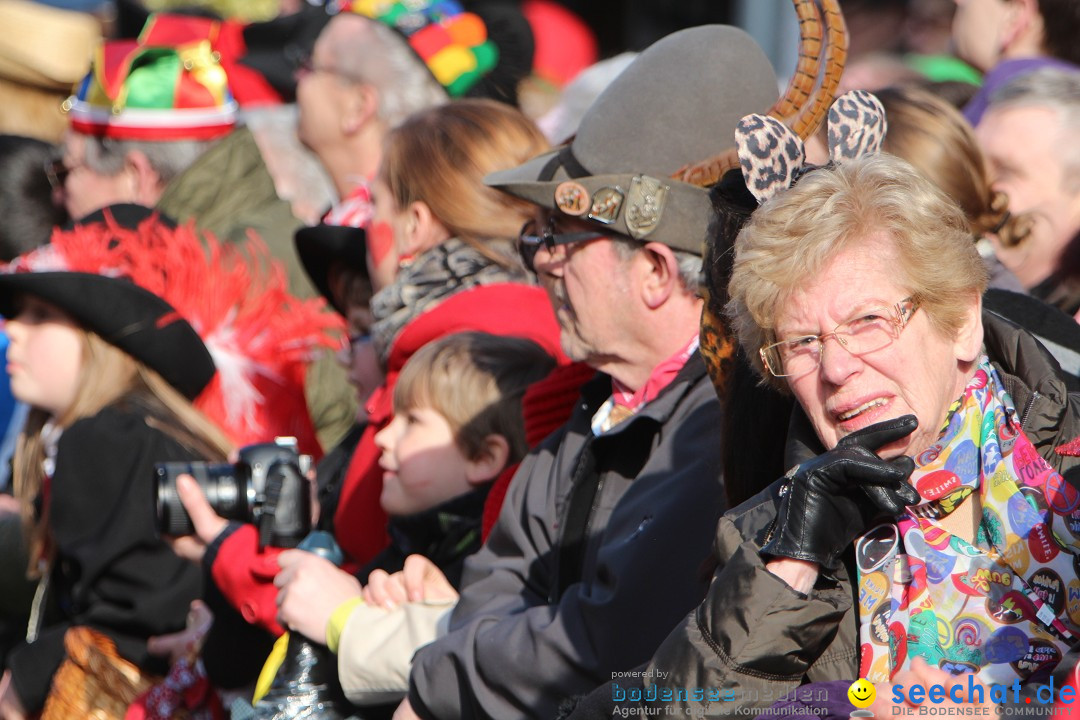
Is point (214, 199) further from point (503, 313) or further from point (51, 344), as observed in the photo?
point (503, 313)

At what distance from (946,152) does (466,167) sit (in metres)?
1.27

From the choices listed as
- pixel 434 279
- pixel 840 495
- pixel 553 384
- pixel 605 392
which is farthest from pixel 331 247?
pixel 840 495

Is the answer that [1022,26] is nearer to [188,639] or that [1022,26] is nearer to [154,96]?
[188,639]

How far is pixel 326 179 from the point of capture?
21.4 ft

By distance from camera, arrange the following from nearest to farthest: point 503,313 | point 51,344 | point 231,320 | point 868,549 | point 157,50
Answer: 1. point 868,549
2. point 503,313
3. point 51,344
4. point 231,320
5. point 157,50

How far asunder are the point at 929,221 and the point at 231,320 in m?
3.08

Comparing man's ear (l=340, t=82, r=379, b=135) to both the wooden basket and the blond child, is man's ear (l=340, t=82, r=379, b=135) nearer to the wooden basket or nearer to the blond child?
the blond child

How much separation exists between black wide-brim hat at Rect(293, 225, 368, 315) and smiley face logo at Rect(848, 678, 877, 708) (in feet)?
8.76

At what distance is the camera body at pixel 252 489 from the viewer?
365cm

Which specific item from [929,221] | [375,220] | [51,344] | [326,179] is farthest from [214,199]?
[929,221]

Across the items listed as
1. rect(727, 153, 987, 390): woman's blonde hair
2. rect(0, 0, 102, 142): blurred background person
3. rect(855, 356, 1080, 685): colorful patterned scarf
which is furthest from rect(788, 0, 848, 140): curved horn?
rect(0, 0, 102, 142): blurred background person

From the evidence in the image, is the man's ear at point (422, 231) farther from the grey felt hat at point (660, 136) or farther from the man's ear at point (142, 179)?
the man's ear at point (142, 179)

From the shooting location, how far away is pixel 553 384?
3.36 m

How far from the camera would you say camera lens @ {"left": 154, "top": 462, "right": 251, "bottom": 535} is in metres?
3.77
